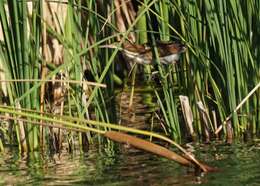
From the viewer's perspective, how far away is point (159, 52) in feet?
20.3

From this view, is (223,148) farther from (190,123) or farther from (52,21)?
(52,21)

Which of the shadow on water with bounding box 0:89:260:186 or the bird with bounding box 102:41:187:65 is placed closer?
the shadow on water with bounding box 0:89:260:186

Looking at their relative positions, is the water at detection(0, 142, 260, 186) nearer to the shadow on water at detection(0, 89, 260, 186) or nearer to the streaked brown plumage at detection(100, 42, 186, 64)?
the shadow on water at detection(0, 89, 260, 186)

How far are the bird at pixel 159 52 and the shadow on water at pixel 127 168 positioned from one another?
2.39 ft

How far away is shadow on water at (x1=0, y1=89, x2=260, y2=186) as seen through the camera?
4.79 metres

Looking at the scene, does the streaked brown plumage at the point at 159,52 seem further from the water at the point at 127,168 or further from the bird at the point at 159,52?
the water at the point at 127,168

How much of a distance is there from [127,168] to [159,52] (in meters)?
1.31

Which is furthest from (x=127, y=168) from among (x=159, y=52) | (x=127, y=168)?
(x=159, y=52)

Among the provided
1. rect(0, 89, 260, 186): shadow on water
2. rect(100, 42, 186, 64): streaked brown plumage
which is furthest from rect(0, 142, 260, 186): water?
rect(100, 42, 186, 64): streaked brown plumage

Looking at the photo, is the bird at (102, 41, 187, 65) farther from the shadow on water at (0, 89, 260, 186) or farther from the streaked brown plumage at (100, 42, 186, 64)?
the shadow on water at (0, 89, 260, 186)

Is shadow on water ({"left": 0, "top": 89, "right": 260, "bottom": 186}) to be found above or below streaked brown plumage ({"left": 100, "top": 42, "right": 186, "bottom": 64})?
below

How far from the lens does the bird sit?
591 cm

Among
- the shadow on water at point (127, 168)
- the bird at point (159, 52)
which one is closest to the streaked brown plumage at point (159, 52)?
the bird at point (159, 52)

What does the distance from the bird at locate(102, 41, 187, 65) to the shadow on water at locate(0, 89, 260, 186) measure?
0.73 metres
